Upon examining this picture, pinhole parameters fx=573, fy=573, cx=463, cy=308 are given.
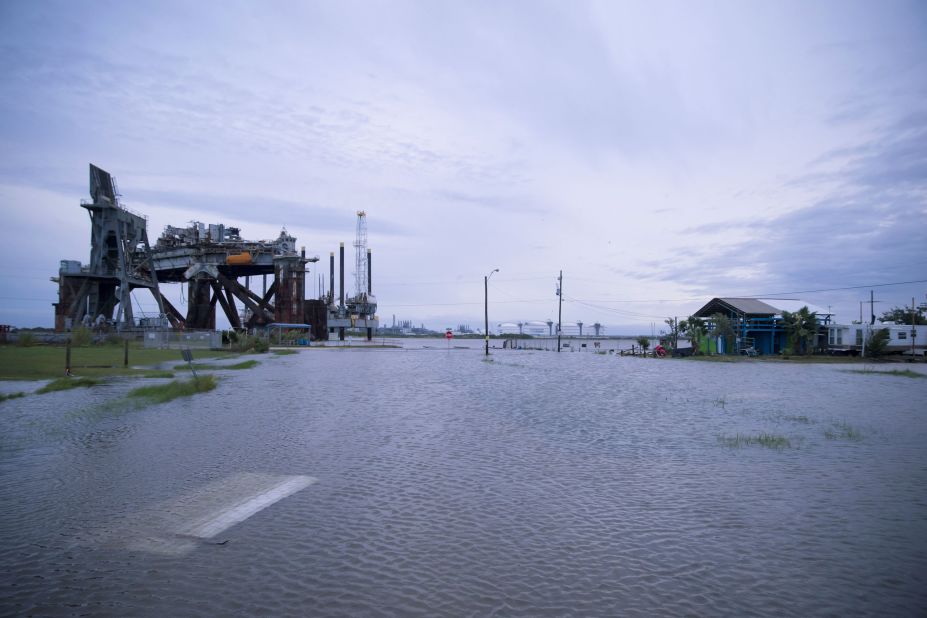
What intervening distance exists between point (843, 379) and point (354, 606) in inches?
1397

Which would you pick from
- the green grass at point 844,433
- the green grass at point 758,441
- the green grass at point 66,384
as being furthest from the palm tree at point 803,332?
the green grass at point 66,384

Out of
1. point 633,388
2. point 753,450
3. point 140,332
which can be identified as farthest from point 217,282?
point 753,450

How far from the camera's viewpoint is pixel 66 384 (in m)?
23.0

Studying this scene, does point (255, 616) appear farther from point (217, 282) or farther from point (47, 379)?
point (217, 282)

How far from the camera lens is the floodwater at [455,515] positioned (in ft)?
18.9

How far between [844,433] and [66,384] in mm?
27094

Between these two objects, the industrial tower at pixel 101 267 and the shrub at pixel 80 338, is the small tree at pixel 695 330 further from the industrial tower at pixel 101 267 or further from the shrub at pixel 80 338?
the industrial tower at pixel 101 267

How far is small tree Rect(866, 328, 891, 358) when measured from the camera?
51.8m

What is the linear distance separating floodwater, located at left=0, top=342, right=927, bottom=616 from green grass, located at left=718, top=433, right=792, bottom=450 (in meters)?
0.13

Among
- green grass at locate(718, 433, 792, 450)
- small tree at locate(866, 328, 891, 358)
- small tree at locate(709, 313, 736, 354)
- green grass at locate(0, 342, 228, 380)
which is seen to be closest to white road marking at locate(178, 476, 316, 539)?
green grass at locate(718, 433, 792, 450)

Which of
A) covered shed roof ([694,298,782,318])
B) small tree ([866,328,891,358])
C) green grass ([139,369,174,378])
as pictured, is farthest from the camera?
covered shed roof ([694,298,782,318])

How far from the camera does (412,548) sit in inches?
276

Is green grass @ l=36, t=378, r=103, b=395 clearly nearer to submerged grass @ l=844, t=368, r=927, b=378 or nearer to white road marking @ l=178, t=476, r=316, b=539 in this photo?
white road marking @ l=178, t=476, r=316, b=539

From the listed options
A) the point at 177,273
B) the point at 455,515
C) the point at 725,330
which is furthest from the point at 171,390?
the point at 177,273
